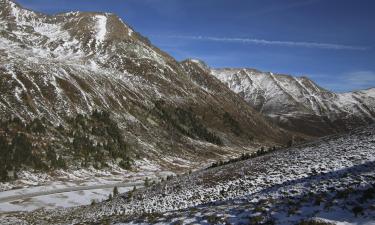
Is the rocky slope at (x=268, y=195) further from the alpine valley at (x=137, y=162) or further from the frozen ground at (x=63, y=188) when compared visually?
the frozen ground at (x=63, y=188)

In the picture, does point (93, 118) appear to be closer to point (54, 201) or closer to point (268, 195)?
point (54, 201)

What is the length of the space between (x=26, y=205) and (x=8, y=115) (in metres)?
59.5

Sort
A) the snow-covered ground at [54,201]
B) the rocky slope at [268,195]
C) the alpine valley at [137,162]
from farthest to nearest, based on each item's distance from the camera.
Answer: the snow-covered ground at [54,201]
the alpine valley at [137,162]
the rocky slope at [268,195]

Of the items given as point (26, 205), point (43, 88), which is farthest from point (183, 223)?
point (43, 88)

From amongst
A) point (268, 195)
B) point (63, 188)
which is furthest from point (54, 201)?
point (268, 195)

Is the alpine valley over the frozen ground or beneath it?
over

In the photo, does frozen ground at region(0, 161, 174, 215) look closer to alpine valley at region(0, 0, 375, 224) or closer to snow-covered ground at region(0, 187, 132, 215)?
snow-covered ground at region(0, 187, 132, 215)

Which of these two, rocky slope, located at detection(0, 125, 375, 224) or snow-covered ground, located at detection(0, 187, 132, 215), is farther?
snow-covered ground, located at detection(0, 187, 132, 215)

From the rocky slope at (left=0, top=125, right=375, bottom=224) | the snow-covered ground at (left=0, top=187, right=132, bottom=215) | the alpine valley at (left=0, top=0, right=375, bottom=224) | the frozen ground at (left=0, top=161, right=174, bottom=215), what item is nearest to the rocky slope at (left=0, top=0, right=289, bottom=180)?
the alpine valley at (left=0, top=0, right=375, bottom=224)

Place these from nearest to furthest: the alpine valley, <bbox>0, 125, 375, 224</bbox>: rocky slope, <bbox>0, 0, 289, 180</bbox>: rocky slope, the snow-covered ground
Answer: <bbox>0, 125, 375, 224</bbox>: rocky slope
the alpine valley
the snow-covered ground
<bbox>0, 0, 289, 180</bbox>: rocky slope

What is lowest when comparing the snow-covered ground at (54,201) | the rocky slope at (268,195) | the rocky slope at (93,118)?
the snow-covered ground at (54,201)

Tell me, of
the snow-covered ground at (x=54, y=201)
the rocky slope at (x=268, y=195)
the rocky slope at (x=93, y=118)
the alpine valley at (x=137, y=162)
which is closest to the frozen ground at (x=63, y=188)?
the snow-covered ground at (x=54, y=201)

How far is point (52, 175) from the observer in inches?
3406

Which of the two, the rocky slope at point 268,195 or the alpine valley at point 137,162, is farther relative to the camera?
the alpine valley at point 137,162
